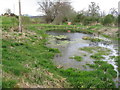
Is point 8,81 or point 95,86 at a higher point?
point 8,81

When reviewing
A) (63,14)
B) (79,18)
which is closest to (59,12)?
(63,14)

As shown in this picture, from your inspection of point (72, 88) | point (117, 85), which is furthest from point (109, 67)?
point (72, 88)

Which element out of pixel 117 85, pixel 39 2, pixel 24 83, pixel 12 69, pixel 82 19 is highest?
pixel 39 2

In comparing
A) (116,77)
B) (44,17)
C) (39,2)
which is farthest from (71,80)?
(39,2)

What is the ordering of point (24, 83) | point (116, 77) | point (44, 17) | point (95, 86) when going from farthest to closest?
point (44, 17), point (116, 77), point (95, 86), point (24, 83)

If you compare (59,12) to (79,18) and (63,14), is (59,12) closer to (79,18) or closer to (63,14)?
(63,14)

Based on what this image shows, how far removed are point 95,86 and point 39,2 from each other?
190 ft

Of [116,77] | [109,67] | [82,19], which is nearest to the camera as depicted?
[116,77]

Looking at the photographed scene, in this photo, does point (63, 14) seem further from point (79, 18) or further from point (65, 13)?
point (79, 18)

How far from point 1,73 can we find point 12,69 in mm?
587

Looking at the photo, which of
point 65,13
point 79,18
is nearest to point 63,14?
point 65,13

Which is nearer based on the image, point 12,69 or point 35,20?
point 12,69

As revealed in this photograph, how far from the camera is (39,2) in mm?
58719

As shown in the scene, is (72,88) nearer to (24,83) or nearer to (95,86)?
(95,86)
